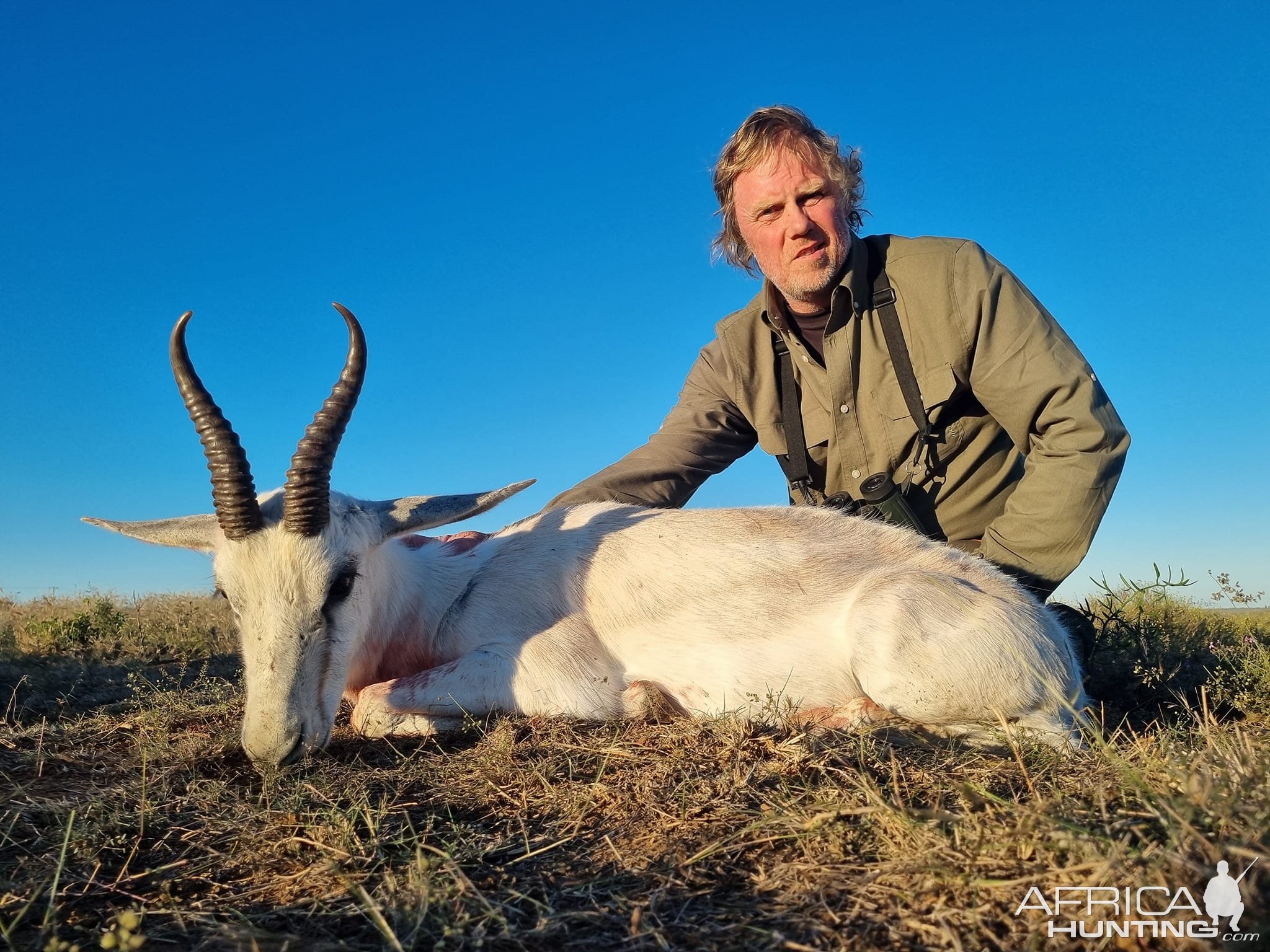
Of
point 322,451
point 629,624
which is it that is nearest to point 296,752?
point 322,451

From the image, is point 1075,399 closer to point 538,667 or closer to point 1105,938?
point 538,667

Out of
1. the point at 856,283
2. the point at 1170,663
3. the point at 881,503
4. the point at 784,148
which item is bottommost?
the point at 1170,663

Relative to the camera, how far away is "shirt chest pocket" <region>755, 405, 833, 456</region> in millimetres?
6488

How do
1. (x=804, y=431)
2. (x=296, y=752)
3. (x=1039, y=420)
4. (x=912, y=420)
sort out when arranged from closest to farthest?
1. (x=296, y=752)
2. (x=1039, y=420)
3. (x=912, y=420)
4. (x=804, y=431)

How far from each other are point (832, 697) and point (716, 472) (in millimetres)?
3449

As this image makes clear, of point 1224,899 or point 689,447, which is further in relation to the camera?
A: point 689,447

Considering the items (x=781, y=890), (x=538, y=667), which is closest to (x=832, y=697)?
(x=538, y=667)

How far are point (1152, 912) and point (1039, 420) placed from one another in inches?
170

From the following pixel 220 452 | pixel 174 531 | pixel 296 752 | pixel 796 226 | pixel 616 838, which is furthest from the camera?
pixel 796 226

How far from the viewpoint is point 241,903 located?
2.39 meters

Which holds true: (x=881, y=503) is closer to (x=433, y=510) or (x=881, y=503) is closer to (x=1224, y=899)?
(x=433, y=510)

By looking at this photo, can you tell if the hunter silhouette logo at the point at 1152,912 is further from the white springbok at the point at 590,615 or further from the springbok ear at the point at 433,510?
the springbok ear at the point at 433,510

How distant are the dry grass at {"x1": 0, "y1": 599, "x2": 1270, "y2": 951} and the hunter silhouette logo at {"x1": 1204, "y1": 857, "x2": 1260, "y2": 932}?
2 cm

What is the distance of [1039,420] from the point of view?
18.3ft
